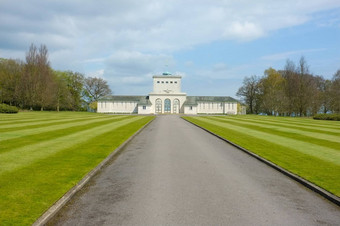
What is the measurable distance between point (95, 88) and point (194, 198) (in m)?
106

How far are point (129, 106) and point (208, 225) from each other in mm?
99933

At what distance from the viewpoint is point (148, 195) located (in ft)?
21.1

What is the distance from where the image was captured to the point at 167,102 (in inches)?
4055

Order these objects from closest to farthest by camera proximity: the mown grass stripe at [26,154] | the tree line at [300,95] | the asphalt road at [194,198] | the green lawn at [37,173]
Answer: the asphalt road at [194,198], the green lawn at [37,173], the mown grass stripe at [26,154], the tree line at [300,95]

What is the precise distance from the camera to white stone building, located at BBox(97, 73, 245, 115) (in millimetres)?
101750

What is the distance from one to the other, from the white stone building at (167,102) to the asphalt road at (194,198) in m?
89.8

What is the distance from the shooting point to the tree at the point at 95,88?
4139 inches

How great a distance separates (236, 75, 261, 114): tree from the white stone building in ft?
21.5

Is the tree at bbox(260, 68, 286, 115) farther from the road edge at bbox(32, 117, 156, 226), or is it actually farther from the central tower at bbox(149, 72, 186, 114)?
the road edge at bbox(32, 117, 156, 226)

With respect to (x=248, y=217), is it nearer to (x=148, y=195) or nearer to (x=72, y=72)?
(x=148, y=195)

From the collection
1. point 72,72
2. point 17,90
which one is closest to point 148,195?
point 17,90

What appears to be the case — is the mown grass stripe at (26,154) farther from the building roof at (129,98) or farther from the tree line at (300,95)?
the building roof at (129,98)

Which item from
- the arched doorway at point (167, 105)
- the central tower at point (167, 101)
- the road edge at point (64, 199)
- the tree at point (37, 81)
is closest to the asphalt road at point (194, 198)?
the road edge at point (64, 199)

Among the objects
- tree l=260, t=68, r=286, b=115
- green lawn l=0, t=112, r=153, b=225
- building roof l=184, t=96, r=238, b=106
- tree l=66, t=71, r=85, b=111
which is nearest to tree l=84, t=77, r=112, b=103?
tree l=66, t=71, r=85, b=111
